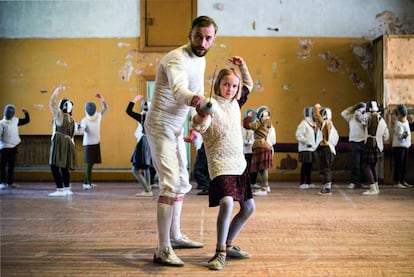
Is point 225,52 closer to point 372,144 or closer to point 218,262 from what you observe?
point 372,144

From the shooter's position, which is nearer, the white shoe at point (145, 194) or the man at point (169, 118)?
the man at point (169, 118)

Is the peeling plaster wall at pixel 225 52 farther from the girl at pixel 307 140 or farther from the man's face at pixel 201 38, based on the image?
the man's face at pixel 201 38

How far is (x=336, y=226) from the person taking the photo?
4.79m

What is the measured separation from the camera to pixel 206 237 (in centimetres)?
423

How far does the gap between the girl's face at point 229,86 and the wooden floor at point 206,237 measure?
3.33ft

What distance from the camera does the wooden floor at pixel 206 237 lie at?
3.23m

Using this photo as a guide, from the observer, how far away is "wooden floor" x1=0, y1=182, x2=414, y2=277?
10.6ft

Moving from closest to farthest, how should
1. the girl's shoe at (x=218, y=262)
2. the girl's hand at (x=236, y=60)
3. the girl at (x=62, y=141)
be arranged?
the girl's shoe at (x=218, y=262)
the girl's hand at (x=236, y=60)
the girl at (x=62, y=141)

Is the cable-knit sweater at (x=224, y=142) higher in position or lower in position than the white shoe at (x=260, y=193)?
higher

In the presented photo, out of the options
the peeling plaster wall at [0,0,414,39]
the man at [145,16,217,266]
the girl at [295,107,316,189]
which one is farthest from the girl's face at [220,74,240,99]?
the peeling plaster wall at [0,0,414,39]

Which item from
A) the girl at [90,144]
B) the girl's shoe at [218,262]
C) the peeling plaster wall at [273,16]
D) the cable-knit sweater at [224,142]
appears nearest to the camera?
the girl's shoe at [218,262]

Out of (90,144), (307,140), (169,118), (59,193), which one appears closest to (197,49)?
(169,118)

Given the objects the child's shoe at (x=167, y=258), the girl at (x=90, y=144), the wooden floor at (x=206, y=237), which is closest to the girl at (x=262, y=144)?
the wooden floor at (x=206, y=237)

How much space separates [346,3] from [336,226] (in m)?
6.40
